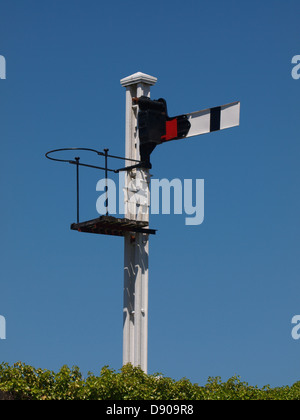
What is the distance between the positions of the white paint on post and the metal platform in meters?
0.18

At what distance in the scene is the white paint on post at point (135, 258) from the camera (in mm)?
15688

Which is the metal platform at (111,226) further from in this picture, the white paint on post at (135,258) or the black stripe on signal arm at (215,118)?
the black stripe on signal arm at (215,118)

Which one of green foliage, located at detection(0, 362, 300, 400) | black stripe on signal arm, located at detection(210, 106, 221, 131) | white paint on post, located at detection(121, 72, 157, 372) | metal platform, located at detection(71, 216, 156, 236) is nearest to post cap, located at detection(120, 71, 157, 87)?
white paint on post, located at detection(121, 72, 157, 372)

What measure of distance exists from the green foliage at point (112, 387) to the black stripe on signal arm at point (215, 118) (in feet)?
16.0

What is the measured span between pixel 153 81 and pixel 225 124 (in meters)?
1.91

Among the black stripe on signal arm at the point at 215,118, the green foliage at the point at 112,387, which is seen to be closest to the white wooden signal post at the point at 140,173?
the black stripe on signal arm at the point at 215,118

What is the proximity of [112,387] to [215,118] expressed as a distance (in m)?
5.60

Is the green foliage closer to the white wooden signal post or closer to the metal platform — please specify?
the white wooden signal post

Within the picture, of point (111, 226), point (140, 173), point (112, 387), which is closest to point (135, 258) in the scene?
point (111, 226)
